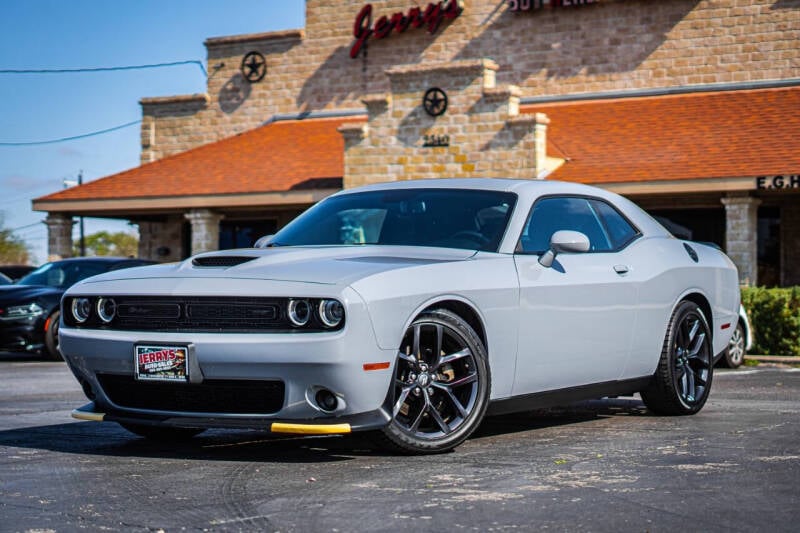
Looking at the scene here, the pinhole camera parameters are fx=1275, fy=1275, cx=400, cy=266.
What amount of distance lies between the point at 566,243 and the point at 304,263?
5.14 ft

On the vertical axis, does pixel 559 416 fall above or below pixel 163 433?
below

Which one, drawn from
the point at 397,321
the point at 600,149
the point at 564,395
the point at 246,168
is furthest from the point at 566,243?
the point at 246,168

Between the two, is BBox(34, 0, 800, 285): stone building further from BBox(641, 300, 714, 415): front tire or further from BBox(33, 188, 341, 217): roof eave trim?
BBox(641, 300, 714, 415): front tire

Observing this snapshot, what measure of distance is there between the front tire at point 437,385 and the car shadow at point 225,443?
214mm

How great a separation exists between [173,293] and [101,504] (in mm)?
1420

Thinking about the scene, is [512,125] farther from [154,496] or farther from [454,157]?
[154,496]

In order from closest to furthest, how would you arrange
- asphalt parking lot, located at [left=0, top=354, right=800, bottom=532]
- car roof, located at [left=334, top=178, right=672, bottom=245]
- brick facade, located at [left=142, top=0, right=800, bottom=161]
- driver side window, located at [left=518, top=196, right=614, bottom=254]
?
asphalt parking lot, located at [left=0, top=354, right=800, bottom=532], driver side window, located at [left=518, top=196, right=614, bottom=254], car roof, located at [left=334, top=178, right=672, bottom=245], brick facade, located at [left=142, top=0, right=800, bottom=161]

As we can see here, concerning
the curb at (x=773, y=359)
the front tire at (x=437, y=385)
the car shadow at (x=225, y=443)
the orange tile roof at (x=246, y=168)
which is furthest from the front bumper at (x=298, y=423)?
the orange tile roof at (x=246, y=168)

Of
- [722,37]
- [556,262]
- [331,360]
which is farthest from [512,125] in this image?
[331,360]

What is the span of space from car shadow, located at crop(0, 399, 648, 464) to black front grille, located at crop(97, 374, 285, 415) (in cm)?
30

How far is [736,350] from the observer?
1573 cm

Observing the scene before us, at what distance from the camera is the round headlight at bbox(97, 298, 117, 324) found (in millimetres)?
6699

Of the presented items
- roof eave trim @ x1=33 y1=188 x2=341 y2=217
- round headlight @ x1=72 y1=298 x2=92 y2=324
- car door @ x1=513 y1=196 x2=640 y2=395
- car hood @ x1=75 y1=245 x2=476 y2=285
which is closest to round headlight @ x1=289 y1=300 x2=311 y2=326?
car hood @ x1=75 y1=245 x2=476 y2=285

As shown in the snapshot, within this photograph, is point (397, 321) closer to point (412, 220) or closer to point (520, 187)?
point (412, 220)
